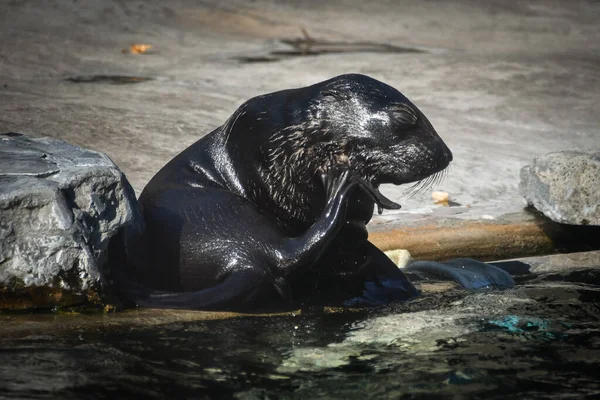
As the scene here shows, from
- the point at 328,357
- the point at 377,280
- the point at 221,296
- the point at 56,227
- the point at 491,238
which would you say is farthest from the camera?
the point at 491,238

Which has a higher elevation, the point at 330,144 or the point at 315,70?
the point at 330,144

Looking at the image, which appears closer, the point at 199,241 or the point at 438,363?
the point at 438,363

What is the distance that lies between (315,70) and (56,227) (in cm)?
740

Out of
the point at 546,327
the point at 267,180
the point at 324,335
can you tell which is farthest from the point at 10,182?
the point at 546,327

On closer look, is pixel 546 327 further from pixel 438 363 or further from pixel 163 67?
pixel 163 67

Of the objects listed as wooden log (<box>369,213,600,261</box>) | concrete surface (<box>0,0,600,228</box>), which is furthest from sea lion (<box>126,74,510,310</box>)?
concrete surface (<box>0,0,600,228</box>)

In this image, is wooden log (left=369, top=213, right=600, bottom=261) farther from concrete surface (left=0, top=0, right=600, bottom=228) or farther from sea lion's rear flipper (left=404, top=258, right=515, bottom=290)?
sea lion's rear flipper (left=404, top=258, right=515, bottom=290)

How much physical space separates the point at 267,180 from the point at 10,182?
116 cm

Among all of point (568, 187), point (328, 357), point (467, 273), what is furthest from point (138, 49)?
point (328, 357)

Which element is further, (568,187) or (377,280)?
(568,187)

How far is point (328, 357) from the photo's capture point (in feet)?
12.3

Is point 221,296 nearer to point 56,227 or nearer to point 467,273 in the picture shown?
point 56,227

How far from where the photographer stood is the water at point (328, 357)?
335 cm

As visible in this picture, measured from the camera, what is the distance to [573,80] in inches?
423
